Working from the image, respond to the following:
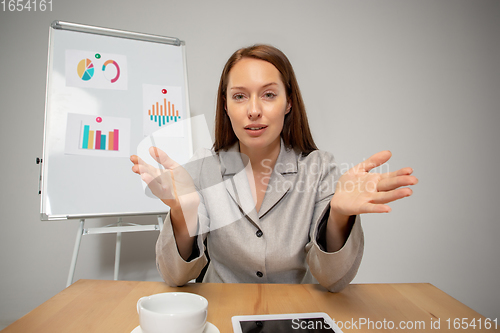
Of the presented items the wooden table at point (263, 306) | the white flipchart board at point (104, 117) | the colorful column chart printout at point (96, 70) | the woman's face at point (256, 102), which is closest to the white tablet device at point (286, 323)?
the wooden table at point (263, 306)

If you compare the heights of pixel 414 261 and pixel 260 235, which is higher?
pixel 260 235

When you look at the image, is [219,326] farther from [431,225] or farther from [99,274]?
[431,225]

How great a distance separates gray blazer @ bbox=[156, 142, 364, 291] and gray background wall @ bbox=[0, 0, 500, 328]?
989 mm

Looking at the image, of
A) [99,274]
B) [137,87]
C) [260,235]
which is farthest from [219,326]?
[99,274]

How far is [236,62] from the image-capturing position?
109 cm

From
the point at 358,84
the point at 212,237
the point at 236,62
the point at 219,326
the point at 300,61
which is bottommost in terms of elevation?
the point at 219,326

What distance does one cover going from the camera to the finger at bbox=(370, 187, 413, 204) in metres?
0.52

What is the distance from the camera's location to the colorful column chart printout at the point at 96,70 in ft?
4.94

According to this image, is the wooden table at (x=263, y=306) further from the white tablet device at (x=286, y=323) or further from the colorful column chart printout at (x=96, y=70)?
the colorful column chart printout at (x=96, y=70)

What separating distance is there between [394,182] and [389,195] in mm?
28

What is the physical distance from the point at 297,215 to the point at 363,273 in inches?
51.7

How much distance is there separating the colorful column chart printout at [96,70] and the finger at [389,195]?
54.1 inches

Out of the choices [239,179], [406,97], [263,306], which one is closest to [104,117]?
[239,179]

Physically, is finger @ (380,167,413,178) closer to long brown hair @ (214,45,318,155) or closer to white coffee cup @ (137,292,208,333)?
white coffee cup @ (137,292,208,333)
